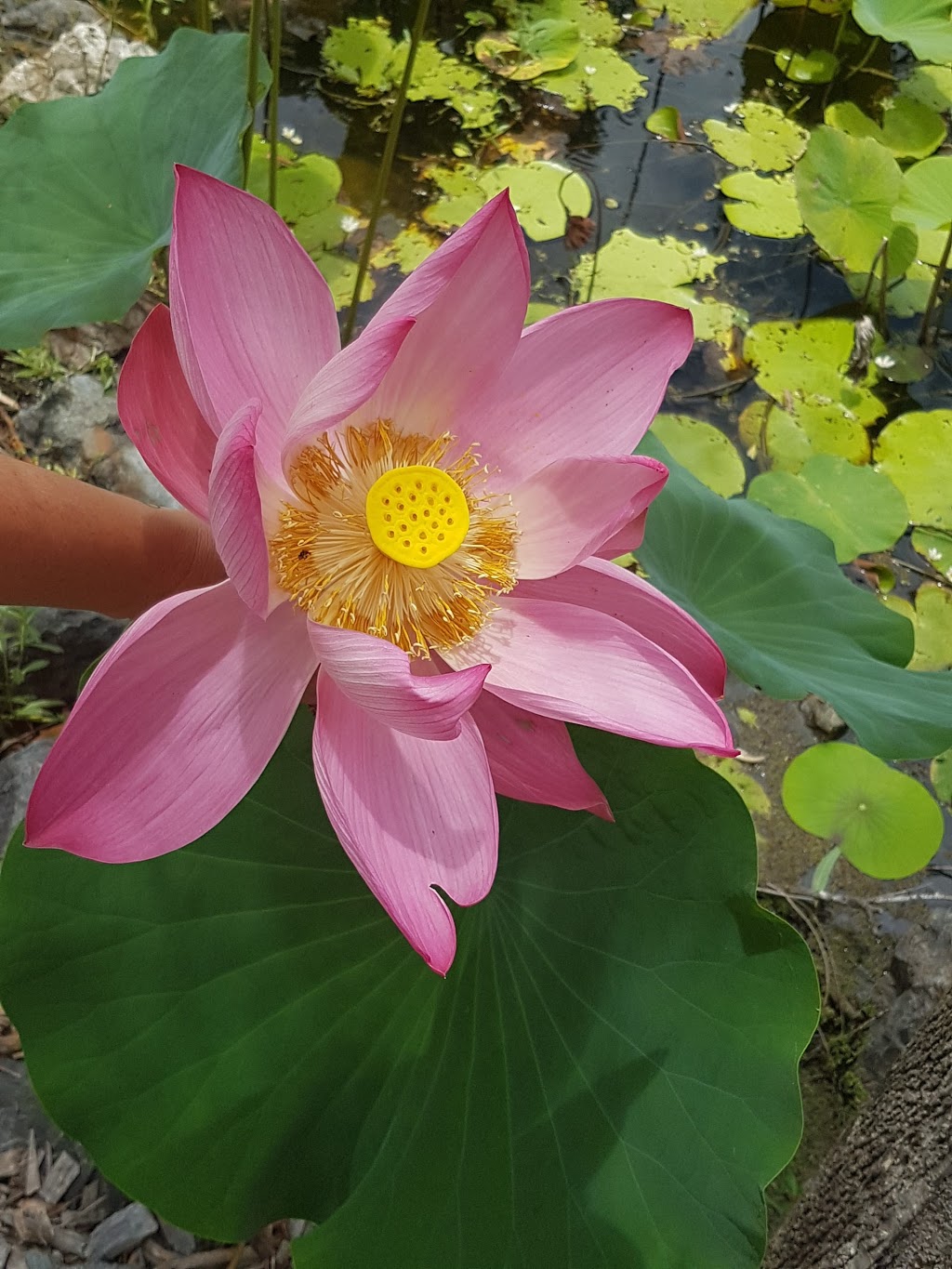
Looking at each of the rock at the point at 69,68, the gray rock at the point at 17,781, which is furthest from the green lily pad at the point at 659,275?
the gray rock at the point at 17,781

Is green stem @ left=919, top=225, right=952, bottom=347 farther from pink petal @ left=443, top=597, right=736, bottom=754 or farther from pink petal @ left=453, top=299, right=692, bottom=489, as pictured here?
pink petal @ left=443, top=597, right=736, bottom=754

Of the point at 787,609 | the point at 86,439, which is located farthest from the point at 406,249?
the point at 787,609

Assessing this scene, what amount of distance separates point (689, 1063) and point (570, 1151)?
0.14 meters

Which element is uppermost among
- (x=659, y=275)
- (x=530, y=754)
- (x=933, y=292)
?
(x=530, y=754)

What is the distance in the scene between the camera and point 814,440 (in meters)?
2.38

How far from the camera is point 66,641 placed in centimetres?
163

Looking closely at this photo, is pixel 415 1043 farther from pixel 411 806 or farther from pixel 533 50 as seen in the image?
pixel 533 50

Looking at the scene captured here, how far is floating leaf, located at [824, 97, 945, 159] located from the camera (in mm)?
2996

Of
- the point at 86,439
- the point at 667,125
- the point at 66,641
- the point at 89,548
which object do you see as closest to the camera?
the point at 89,548

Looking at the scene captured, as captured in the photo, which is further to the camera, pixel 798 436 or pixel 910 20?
pixel 910 20

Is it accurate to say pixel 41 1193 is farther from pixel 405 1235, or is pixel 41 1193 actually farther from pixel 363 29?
pixel 363 29

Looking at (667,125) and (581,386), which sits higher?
(581,386)

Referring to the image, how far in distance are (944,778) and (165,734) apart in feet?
5.82

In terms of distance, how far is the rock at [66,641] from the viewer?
162cm
